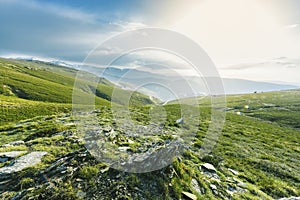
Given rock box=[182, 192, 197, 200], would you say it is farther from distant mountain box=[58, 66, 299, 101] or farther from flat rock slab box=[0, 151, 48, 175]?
flat rock slab box=[0, 151, 48, 175]

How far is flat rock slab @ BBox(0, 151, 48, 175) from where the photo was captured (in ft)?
26.4

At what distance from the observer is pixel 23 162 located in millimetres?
8672

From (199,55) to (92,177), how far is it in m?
7.95

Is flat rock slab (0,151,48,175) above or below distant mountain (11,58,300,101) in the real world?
below

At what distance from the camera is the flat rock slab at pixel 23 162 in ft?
26.4

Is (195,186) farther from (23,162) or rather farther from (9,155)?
(9,155)

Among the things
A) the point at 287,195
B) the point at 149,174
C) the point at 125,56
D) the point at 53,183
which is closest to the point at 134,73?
the point at 125,56

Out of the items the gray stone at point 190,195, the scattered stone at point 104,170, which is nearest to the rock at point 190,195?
the gray stone at point 190,195

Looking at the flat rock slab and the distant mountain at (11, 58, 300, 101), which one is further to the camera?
the distant mountain at (11, 58, 300, 101)

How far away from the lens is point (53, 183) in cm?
706

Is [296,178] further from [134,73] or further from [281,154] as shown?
[134,73]

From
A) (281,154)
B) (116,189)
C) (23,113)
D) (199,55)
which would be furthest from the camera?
(23,113)

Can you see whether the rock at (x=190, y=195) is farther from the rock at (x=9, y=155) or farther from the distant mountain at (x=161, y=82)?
the rock at (x=9, y=155)

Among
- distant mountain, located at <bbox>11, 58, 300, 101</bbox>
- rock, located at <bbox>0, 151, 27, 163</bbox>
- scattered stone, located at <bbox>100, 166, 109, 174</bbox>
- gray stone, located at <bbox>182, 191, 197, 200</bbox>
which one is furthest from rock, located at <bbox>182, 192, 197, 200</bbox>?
rock, located at <bbox>0, 151, 27, 163</bbox>
